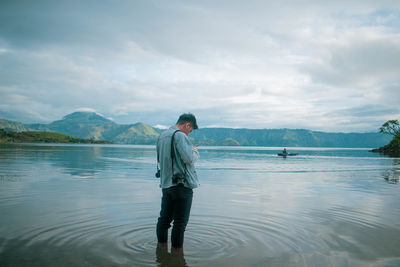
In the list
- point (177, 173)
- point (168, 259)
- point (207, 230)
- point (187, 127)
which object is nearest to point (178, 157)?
point (177, 173)

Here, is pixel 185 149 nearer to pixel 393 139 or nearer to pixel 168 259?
pixel 168 259

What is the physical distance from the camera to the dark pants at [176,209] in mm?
6340

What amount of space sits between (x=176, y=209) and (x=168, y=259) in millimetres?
1015

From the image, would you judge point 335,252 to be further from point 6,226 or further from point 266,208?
point 6,226

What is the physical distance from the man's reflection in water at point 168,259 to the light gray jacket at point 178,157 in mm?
1486

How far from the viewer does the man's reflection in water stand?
20.1 ft

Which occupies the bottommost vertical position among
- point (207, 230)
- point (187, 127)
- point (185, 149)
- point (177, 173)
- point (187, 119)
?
point (207, 230)

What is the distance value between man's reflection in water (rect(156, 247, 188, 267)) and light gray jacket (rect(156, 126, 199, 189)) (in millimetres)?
1486

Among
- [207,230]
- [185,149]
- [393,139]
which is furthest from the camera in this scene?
[393,139]

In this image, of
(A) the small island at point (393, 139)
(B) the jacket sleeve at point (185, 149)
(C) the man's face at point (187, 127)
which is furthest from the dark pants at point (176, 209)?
(A) the small island at point (393, 139)

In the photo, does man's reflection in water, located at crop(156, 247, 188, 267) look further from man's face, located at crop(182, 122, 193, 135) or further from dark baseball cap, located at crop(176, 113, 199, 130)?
dark baseball cap, located at crop(176, 113, 199, 130)

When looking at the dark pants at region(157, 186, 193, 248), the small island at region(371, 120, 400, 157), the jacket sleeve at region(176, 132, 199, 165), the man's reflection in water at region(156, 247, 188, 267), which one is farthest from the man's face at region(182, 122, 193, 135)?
the small island at region(371, 120, 400, 157)

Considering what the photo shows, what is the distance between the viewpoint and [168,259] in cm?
638

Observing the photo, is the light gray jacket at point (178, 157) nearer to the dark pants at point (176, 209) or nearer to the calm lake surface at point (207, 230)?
the dark pants at point (176, 209)
